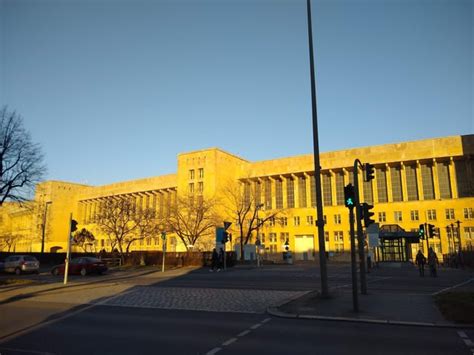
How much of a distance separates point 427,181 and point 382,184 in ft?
24.6

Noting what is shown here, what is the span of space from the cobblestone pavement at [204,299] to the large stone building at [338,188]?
135 ft

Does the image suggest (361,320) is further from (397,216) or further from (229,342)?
(397,216)

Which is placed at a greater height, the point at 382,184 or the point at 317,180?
the point at 382,184

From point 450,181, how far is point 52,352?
7205 cm

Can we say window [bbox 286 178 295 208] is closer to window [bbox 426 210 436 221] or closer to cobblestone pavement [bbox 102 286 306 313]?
window [bbox 426 210 436 221]

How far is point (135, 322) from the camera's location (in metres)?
10.4

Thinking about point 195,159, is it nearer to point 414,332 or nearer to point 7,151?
point 7,151

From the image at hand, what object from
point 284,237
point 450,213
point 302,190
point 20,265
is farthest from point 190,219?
point 450,213

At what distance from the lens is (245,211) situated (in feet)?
190

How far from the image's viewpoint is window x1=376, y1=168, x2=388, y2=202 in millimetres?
72062

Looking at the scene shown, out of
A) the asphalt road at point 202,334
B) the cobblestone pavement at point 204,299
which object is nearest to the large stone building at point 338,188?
the cobblestone pavement at point 204,299

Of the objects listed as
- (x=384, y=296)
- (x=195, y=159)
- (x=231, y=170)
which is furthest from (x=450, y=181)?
(x=384, y=296)

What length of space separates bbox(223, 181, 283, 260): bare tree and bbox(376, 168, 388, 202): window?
18.3 meters

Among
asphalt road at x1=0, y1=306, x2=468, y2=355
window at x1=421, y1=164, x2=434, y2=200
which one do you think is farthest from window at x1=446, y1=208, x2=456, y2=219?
asphalt road at x1=0, y1=306, x2=468, y2=355
